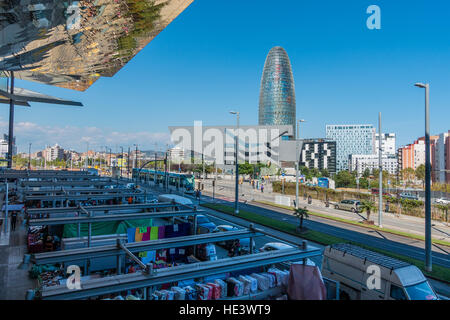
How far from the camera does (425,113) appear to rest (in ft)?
50.5

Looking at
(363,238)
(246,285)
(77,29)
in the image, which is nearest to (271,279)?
(246,285)

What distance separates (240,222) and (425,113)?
52.3ft

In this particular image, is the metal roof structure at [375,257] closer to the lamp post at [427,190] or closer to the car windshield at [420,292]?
the car windshield at [420,292]

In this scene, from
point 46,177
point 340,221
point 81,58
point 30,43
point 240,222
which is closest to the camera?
point 30,43

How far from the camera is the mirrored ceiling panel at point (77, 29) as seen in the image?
10.8m

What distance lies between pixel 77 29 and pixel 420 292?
1721 centimetres

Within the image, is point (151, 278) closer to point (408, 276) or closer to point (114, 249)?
point (114, 249)

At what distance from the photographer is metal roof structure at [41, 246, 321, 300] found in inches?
180

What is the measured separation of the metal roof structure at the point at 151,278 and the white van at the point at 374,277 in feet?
12.3

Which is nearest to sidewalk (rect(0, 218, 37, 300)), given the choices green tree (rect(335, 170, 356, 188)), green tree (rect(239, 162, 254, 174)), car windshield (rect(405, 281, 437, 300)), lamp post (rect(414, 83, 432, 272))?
car windshield (rect(405, 281, 437, 300))

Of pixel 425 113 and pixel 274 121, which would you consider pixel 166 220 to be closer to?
pixel 425 113

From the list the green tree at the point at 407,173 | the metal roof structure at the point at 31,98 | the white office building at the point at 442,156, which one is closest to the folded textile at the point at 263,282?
the metal roof structure at the point at 31,98

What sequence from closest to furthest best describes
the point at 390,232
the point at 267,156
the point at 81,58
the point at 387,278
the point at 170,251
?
the point at 387,278, the point at 170,251, the point at 81,58, the point at 390,232, the point at 267,156
